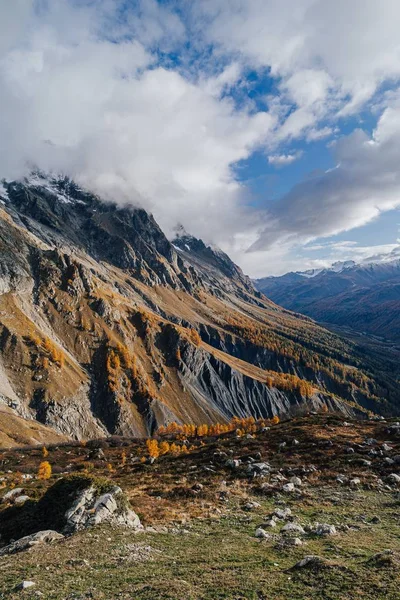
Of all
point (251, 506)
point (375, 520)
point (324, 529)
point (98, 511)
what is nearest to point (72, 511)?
point (98, 511)

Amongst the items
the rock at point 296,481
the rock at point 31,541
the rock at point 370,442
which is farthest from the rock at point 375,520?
the rock at point 370,442

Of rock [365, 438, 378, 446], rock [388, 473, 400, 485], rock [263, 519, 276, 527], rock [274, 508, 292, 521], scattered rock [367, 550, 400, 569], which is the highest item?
scattered rock [367, 550, 400, 569]

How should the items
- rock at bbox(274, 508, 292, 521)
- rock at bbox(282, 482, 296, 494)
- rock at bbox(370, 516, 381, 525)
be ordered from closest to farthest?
rock at bbox(370, 516, 381, 525) → rock at bbox(274, 508, 292, 521) → rock at bbox(282, 482, 296, 494)

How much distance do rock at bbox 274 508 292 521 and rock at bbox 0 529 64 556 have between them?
14936 mm

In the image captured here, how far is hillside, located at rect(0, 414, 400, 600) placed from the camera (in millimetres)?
13289

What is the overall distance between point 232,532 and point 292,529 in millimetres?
3871

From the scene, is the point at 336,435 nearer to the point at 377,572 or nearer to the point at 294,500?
the point at 294,500

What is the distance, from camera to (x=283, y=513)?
2473 centimetres

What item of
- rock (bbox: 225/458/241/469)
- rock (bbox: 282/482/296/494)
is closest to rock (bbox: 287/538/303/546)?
rock (bbox: 282/482/296/494)

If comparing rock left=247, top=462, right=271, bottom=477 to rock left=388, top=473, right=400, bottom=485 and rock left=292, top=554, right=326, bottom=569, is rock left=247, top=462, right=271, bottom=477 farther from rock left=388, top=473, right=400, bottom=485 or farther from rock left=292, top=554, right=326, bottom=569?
rock left=292, top=554, right=326, bottom=569

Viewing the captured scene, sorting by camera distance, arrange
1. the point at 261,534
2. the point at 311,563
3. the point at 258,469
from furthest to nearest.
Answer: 1. the point at 258,469
2. the point at 261,534
3. the point at 311,563

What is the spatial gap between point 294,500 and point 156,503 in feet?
39.1

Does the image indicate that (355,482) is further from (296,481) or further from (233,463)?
(233,463)

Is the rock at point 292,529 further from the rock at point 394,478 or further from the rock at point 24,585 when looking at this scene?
the rock at point 394,478
